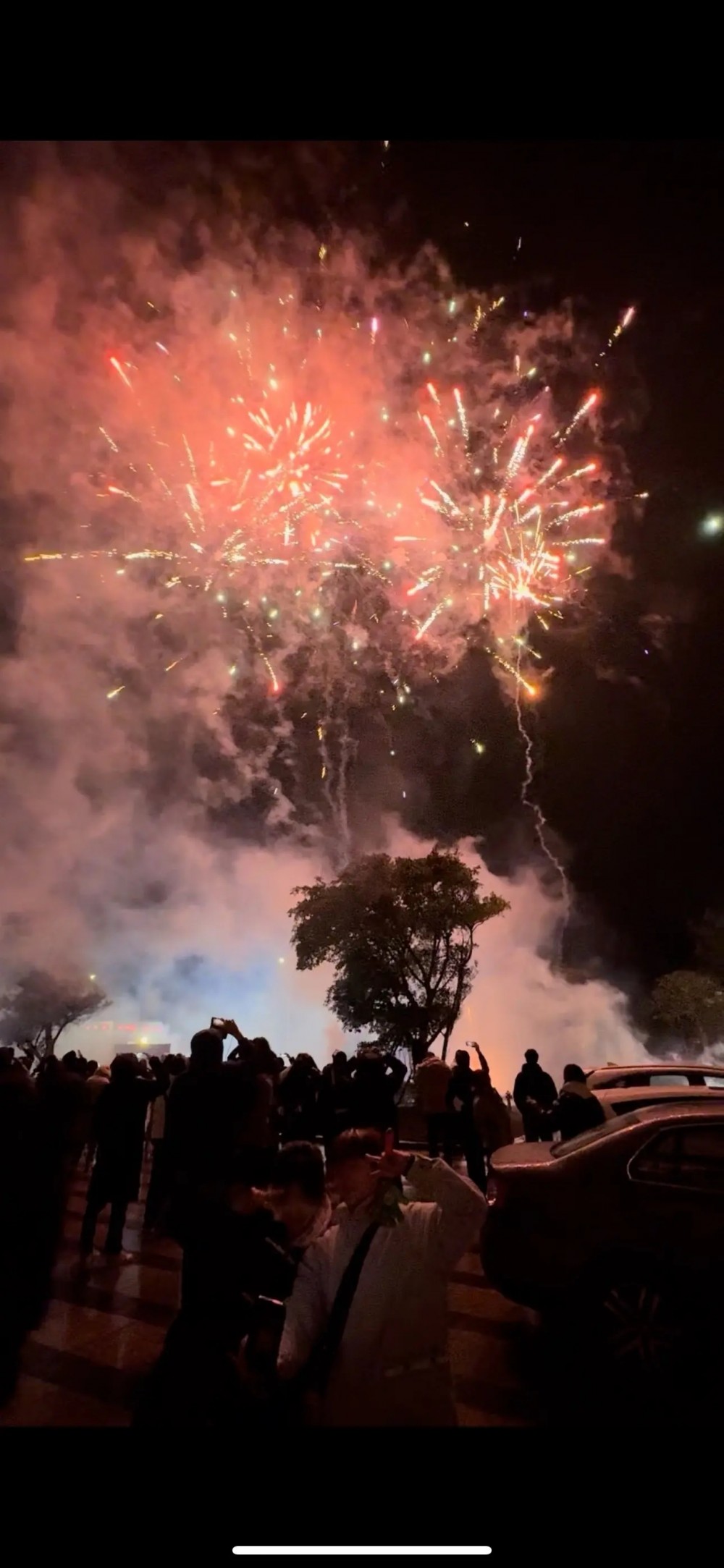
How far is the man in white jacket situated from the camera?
7.43 ft

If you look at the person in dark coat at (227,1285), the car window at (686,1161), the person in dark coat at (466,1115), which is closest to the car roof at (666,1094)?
the car window at (686,1161)

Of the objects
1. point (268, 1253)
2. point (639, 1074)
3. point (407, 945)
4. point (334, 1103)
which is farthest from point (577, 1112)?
point (407, 945)

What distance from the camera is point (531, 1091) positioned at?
32.4ft

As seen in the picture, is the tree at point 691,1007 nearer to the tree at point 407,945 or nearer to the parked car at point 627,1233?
the tree at point 407,945

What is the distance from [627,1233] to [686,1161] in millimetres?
546

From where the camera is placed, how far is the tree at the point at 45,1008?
43188 mm

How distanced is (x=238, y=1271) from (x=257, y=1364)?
47 centimetres

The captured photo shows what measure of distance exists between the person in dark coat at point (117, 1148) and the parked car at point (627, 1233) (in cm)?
352

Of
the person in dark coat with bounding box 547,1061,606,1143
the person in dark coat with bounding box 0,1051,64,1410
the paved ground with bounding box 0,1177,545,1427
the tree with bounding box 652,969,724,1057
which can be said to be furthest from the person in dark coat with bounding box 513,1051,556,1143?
the tree with bounding box 652,969,724,1057

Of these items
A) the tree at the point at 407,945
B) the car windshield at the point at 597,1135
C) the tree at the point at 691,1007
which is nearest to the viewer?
the car windshield at the point at 597,1135

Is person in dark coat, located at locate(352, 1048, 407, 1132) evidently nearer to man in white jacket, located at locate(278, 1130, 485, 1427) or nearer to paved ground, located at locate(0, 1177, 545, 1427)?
paved ground, located at locate(0, 1177, 545, 1427)

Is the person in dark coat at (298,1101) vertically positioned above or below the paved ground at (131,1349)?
above

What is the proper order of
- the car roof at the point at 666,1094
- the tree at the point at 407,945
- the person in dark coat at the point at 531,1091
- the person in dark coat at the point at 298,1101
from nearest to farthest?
the car roof at the point at 666,1094, the person in dark coat at the point at 298,1101, the person in dark coat at the point at 531,1091, the tree at the point at 407,945

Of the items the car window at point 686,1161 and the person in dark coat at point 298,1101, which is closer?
the car window at point 686,1161
